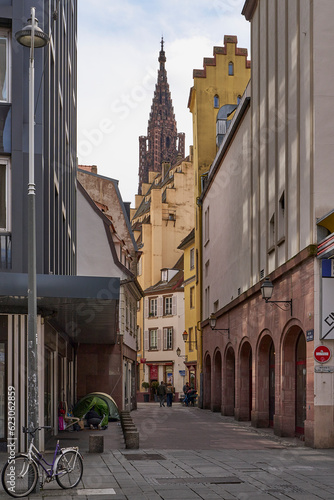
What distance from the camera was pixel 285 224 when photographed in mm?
23109

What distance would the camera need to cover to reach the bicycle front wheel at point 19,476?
1138cm

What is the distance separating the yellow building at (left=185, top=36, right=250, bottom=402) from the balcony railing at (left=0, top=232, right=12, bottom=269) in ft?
106

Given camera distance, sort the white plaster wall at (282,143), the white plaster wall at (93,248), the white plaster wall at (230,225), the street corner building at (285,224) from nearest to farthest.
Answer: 1. the street corner building at (285,224)
2. the white plaster wall at (282,143)
3. the white plaster wall at (230,225)
4. the white plaster wall at (93,248)

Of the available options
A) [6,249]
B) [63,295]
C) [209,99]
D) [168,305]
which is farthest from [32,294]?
[168,305]

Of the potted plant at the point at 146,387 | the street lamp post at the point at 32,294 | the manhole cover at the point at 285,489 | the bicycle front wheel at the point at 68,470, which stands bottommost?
the potted plant at the point at 146,387

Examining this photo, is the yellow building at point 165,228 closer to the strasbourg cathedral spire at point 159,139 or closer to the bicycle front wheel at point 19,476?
the strasbourg cathedral spire at point 159,139

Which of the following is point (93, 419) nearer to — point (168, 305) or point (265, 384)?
point (265, 384)

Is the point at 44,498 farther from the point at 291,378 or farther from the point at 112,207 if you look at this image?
the point at 112,207

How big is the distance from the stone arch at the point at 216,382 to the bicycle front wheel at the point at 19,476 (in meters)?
30.9

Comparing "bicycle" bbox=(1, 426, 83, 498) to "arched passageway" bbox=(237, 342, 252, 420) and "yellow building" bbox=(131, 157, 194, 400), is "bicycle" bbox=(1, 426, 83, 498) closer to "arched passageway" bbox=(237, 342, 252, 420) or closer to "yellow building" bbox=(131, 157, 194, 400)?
"arched passageway" bbox=(237, 342, 252, 420)

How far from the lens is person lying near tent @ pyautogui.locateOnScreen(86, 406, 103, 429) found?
27797 millimetres

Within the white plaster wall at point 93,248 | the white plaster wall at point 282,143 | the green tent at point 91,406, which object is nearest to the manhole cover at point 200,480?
the white plaster wall at point 282,143

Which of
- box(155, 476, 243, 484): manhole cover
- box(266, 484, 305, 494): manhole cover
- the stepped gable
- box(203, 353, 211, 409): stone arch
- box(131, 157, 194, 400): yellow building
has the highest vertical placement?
the stepped gable

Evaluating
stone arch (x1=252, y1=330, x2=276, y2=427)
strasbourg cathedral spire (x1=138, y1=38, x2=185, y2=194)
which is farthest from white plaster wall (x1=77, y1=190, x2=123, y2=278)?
strasbourg cathedral spire (x1=138, y1=38, x2=185, y2=194)
